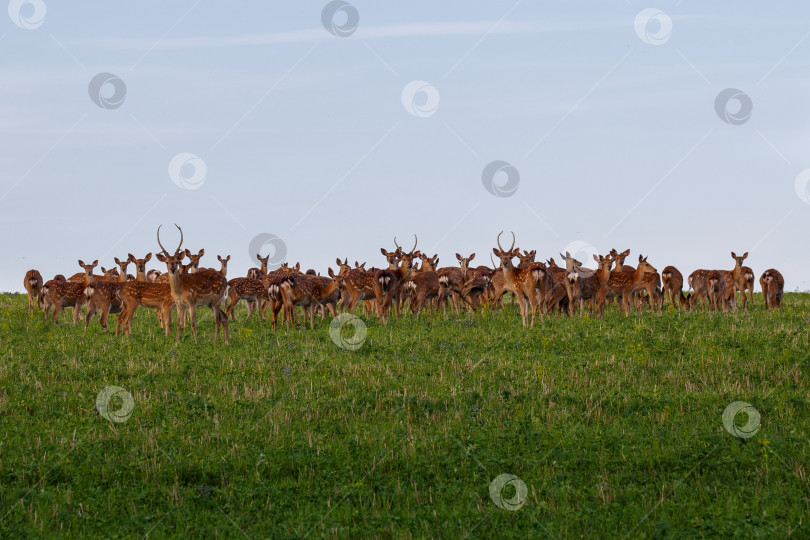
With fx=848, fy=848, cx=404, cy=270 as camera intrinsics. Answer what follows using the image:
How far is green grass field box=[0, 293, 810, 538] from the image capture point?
828cm

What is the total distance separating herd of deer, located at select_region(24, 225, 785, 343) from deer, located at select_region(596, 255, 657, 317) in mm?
31

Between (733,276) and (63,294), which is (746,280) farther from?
(63,294)

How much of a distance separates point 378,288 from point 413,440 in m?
13.5

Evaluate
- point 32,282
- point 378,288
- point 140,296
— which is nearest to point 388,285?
point 378,288

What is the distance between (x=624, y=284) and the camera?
2641cm

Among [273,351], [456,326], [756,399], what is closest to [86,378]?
[273,351]

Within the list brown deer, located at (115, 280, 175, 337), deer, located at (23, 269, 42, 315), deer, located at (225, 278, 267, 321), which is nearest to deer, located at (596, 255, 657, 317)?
deer, located at (225, 278, 267, 321)

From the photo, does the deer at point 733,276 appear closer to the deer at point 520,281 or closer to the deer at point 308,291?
the deer at point 520,281

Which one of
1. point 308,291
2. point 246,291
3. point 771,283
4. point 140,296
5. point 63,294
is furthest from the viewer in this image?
point 771,283

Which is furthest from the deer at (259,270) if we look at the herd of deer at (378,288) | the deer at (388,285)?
the deer at (388,285)

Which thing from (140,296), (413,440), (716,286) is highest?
(716,286)

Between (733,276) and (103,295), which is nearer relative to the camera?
(103,295)

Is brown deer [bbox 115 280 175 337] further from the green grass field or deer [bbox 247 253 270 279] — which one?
deer [bbox 247 253 270 279]

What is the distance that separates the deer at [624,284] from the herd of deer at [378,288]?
0.03 metres
